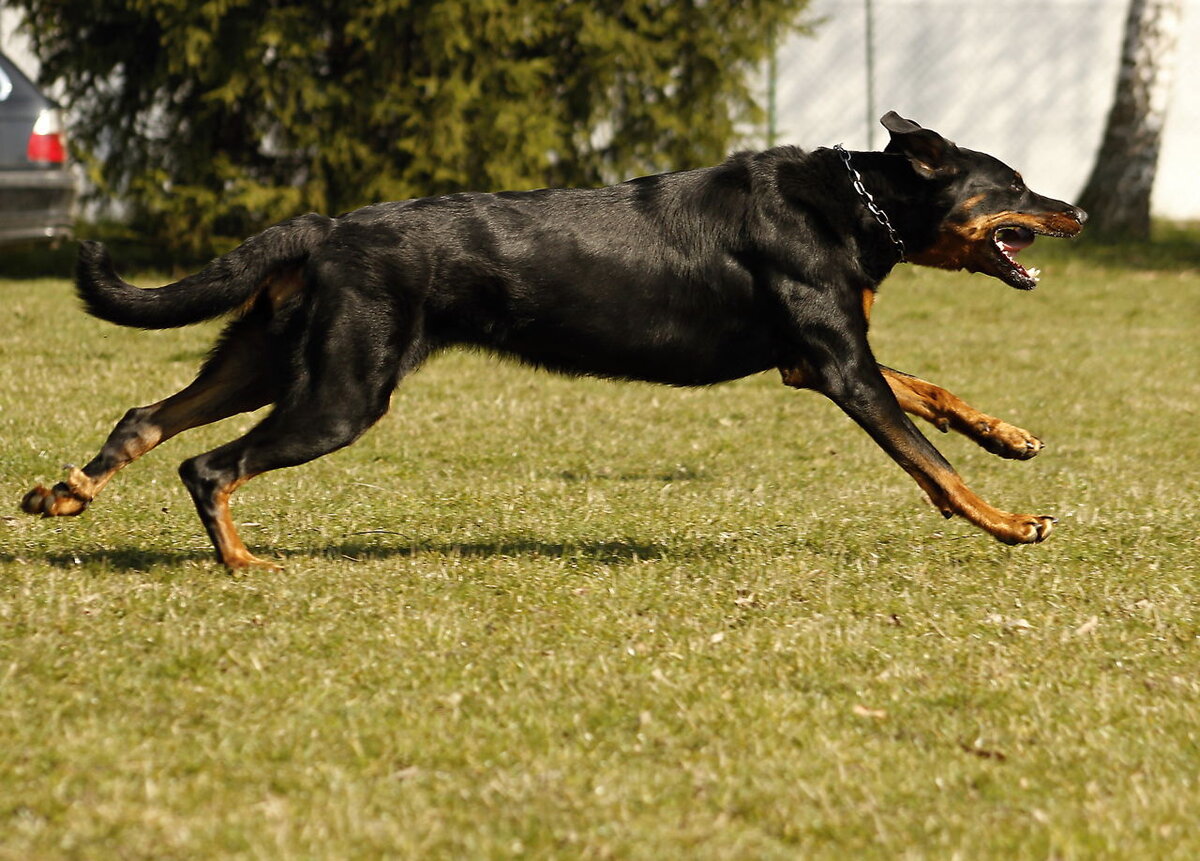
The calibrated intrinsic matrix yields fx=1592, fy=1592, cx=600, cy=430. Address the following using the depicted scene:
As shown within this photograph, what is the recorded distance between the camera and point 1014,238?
18.7 ft

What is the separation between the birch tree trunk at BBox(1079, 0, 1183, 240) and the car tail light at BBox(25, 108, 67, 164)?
447 inches

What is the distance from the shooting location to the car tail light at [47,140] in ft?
36.9

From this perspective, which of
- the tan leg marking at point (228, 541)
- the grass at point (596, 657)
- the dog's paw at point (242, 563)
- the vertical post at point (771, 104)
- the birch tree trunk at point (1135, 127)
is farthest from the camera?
the birch tree trunk at point (1135, 127)

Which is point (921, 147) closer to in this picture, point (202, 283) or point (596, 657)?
point (596, 657)

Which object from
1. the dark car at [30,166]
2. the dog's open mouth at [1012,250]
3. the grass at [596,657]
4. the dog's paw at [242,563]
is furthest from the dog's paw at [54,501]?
the dark car at [30,166]

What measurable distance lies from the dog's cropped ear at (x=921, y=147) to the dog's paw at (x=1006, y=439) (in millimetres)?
884

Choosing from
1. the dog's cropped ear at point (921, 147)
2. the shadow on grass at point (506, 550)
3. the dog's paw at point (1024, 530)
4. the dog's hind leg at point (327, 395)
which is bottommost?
the shadow on grass at point (506, 550)

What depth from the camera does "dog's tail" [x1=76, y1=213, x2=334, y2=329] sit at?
4.98m

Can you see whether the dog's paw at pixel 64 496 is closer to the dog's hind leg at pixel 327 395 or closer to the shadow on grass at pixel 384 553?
the shadow on grass at pixel 384 553

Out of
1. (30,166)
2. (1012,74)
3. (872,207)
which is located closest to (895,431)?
(872,207)

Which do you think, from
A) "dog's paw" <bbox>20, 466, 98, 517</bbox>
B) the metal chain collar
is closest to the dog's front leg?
the metal chain collar

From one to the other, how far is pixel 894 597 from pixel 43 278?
10.8m

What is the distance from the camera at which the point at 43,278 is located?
1405cm

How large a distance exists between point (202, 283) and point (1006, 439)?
2743mm
